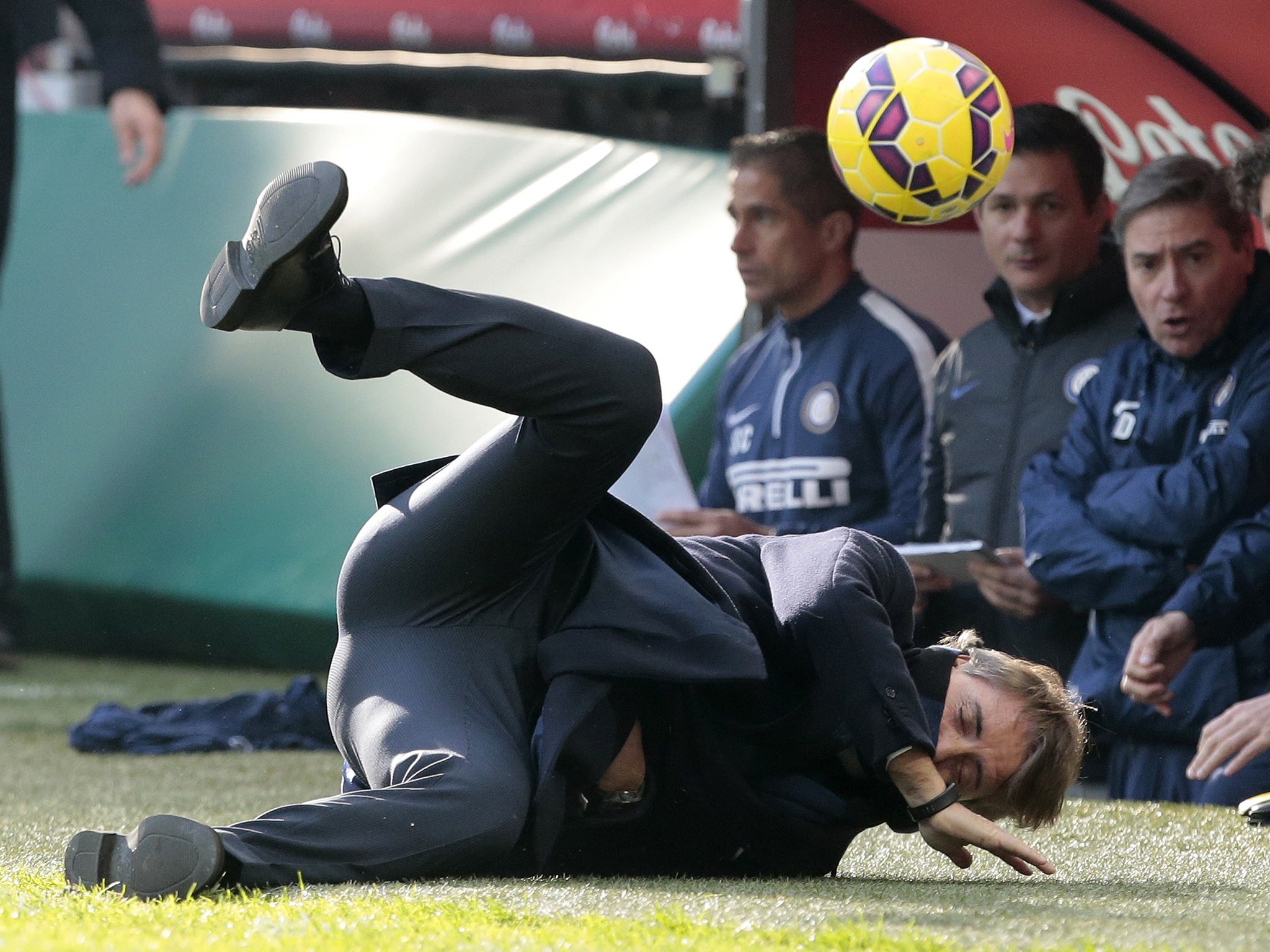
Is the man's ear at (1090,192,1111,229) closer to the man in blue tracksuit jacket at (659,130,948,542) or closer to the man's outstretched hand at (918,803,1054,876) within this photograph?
the man in blue tracksuit jacket at (659,130,948,542)

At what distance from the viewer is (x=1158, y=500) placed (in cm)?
447

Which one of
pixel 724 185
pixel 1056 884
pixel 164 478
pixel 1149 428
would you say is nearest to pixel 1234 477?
pixel 1149 428

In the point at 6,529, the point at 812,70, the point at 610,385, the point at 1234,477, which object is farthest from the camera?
the point at 6,529

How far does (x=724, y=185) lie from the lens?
7160mm

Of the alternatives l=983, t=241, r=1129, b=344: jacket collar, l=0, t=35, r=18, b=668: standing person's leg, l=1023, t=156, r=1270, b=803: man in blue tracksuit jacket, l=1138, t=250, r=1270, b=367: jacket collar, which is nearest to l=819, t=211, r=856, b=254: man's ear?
l=983, t=241, r=1129, b=344: jacket collar

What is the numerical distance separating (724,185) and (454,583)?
427cm

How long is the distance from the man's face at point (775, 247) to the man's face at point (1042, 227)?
0.65 m

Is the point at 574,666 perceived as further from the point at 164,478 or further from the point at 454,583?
the point at 164,478

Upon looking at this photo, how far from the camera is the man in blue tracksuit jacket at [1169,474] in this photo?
14.5 feet

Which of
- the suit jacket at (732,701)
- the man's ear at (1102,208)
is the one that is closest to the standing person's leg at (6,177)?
the man's ear at (1102,208)

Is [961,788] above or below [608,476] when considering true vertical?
below

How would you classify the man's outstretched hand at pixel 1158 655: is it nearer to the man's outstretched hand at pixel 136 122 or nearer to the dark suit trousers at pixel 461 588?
the dark suit trousers at pixel 461 588

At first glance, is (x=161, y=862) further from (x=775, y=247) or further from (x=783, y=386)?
(x=775, y=247)

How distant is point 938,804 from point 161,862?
3.94ft
